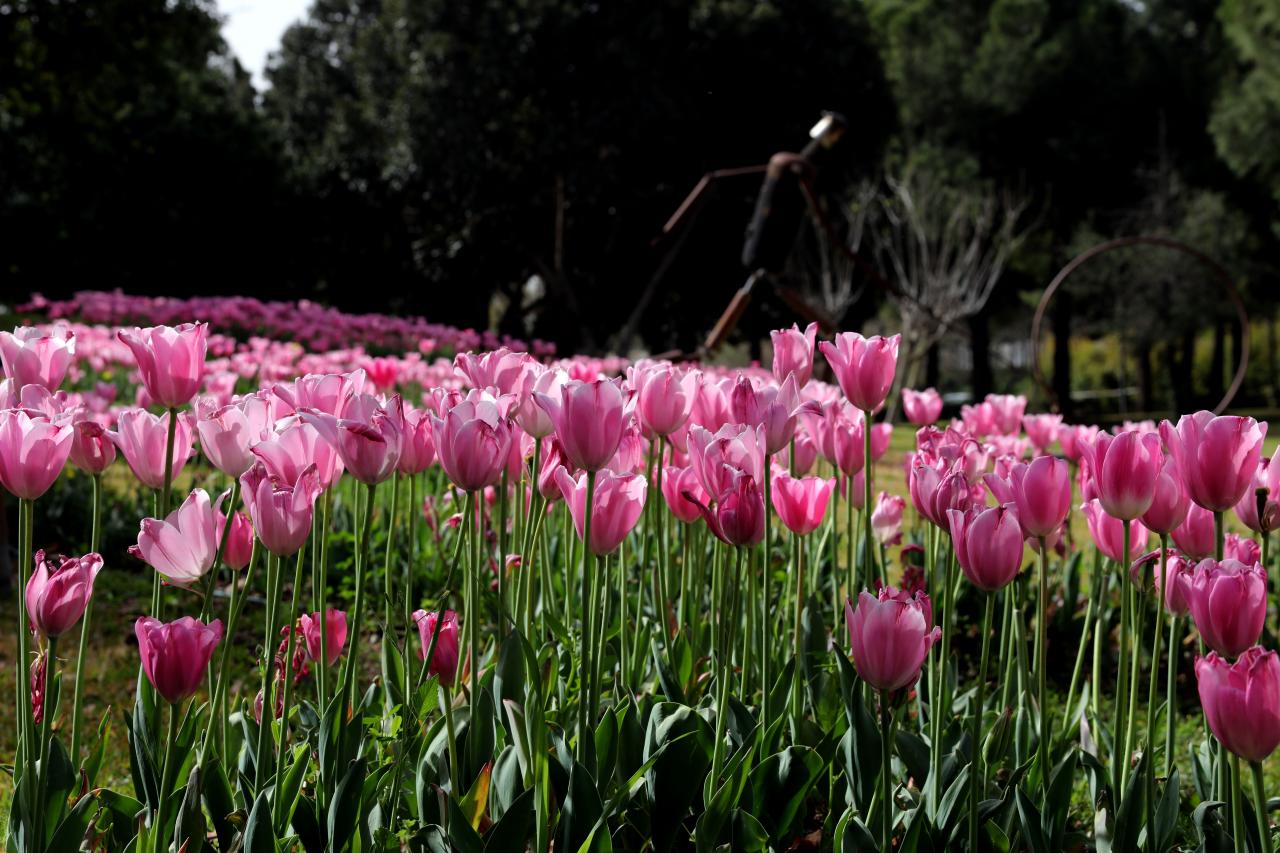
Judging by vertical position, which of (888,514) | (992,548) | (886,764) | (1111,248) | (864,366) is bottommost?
(886,764)

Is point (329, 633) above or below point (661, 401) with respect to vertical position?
below

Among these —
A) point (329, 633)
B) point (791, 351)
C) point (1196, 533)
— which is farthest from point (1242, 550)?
point (329, 633)

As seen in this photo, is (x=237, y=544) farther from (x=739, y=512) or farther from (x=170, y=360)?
(x=739, y=512)

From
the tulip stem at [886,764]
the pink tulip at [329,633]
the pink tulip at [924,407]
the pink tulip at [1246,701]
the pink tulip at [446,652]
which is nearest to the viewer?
the pink tulip at [1246,701]

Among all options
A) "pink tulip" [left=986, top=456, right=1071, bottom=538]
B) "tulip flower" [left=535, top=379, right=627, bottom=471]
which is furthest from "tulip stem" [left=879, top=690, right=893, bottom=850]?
"tulip flower" [left=535, top=379, right=627, bottom=471]

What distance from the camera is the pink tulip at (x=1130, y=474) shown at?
1335 millimetres

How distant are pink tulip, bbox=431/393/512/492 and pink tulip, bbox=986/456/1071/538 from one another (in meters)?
0.65

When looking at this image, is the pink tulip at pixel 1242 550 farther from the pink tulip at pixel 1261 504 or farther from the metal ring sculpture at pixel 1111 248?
the metal ring sculpture at pixel 1111 248

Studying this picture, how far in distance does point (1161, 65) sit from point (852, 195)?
10499 millimetres

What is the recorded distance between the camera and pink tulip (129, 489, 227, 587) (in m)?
1.33

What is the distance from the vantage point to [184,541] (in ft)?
4.44

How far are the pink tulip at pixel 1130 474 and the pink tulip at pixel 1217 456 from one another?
0.11ft

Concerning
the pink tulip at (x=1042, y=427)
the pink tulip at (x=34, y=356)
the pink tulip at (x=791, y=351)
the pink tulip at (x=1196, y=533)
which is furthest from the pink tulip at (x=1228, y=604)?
the pink tulip at (x=1042, y=427)

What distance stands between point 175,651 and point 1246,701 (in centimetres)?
110
